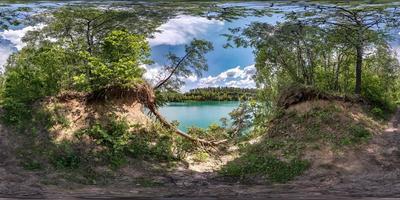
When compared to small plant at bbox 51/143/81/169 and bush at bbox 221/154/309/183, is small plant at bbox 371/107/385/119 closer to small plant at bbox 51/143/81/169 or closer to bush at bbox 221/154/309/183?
bush at bbox 221/154/309/183

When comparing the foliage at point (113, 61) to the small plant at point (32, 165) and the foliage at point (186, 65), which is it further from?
the small plant at point (32, 165)

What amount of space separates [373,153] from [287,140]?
1.39ft

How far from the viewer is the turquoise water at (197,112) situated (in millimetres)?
2514

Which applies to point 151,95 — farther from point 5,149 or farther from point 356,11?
point 356,11

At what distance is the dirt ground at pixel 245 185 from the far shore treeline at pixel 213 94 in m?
0.36

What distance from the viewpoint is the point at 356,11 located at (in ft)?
8.32

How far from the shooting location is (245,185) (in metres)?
2.40

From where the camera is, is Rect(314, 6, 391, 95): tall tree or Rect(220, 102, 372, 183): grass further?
Rect(314, 6, 391, 95): tall tree

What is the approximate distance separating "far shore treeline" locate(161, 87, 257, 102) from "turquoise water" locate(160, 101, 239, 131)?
2cm

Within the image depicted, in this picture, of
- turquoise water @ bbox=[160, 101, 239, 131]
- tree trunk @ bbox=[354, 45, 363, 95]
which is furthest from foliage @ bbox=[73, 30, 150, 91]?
tree trunk @ bbox=[354, 45, 363, 95]

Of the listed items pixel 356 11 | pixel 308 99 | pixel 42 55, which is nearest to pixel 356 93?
pixel 308 99

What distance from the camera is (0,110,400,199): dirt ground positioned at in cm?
233

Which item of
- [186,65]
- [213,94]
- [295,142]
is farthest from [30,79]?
[295,142]

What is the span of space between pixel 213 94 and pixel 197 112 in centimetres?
12
